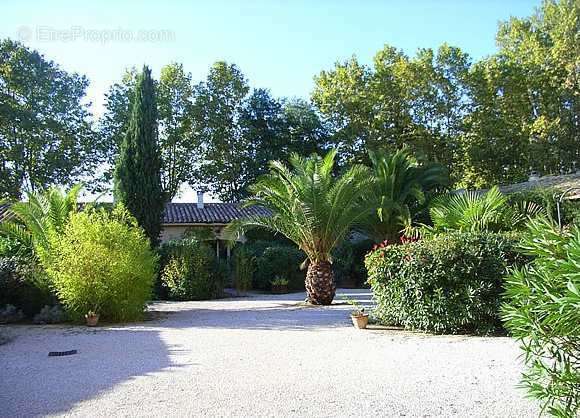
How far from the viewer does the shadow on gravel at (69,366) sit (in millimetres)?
5249

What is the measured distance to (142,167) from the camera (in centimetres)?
1806

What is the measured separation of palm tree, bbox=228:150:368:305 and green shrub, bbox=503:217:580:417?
10430 mm

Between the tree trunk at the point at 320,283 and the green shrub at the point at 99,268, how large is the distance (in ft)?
15.8

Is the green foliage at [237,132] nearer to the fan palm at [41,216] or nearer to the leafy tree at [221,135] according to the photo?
the leafy tree at [221,135]

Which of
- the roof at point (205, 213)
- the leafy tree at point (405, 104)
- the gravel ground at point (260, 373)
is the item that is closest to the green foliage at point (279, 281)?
the roof at point (205, 213)

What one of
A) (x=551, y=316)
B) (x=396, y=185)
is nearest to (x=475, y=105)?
(x=396, y=185)

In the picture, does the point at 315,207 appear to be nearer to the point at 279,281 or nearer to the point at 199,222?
the point at 279,281

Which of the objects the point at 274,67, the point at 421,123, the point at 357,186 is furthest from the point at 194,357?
the point at 421,123

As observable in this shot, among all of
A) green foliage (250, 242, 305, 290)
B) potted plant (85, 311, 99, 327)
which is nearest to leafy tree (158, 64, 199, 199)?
green foliage (250, 242, 305, 290)

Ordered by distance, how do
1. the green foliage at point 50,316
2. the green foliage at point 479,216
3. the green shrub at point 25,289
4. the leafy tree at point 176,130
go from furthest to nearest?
1. the leafy tree at point 176,130
2. the green shrub at point 25,289
3. the green foliage at point 50,316
4. the green foliage at point 479,216

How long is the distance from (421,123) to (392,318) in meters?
23.1

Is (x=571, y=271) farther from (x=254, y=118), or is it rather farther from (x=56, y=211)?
(x=254, y=118)

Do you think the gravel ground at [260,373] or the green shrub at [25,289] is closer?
the gravel ground at [260,373]

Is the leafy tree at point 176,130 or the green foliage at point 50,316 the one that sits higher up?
the leafy tree at point 176,130
